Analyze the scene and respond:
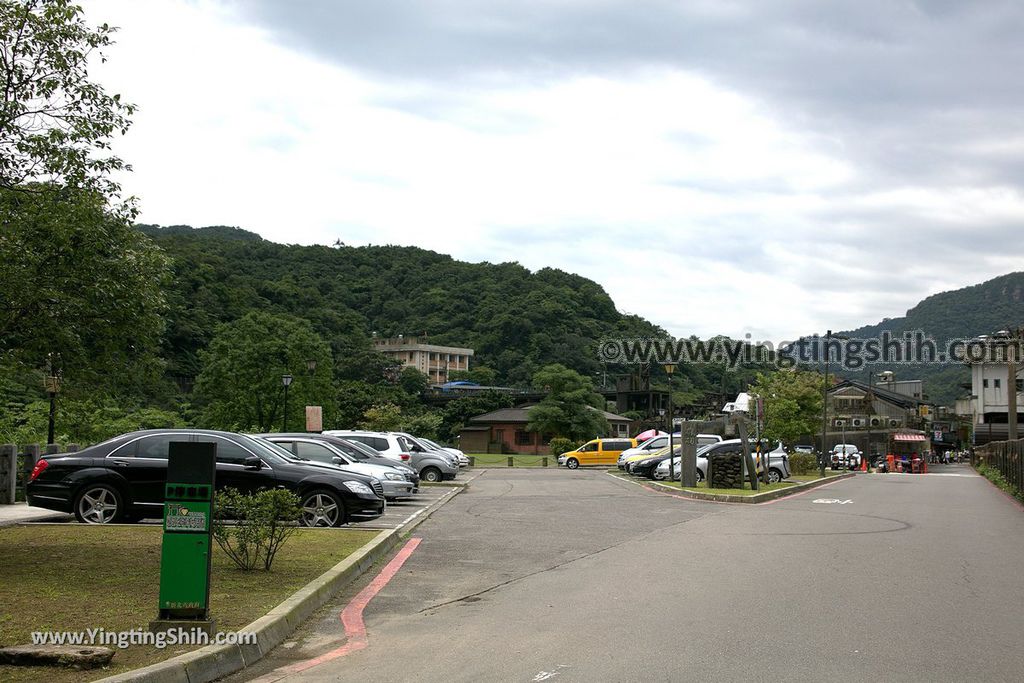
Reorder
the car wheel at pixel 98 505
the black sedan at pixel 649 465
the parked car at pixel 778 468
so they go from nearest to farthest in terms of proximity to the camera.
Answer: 1. the car wheel at pixel 98 505
2. the black sedan at pixel 649 465
3. the parked car at pixel 778 468

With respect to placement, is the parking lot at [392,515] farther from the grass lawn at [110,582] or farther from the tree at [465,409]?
the tree at [465,409]

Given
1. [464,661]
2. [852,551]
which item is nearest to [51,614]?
[464,661]

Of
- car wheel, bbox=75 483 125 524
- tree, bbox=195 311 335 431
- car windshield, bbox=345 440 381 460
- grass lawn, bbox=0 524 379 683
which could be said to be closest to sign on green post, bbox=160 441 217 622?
grass lawn, bbox=0 524 379 683

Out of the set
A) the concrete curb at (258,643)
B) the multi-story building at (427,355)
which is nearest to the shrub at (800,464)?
the concrete curb at (258,643)

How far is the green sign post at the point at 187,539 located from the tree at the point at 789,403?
5046cm

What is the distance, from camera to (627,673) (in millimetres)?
6812

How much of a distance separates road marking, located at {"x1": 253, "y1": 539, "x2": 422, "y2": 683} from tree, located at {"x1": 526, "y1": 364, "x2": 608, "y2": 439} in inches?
→ 2447

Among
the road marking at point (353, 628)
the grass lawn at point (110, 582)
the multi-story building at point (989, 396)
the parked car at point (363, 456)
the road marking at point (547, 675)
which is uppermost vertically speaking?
the multi-story building at point (989, 396)

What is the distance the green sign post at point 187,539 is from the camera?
7648 millimetres

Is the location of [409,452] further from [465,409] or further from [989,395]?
[989,395]

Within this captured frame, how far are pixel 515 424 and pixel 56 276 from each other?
76.0 m

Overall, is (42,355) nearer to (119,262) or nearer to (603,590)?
(119,262)

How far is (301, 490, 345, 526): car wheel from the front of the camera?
16094mm

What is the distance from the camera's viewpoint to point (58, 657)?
6586 mm
